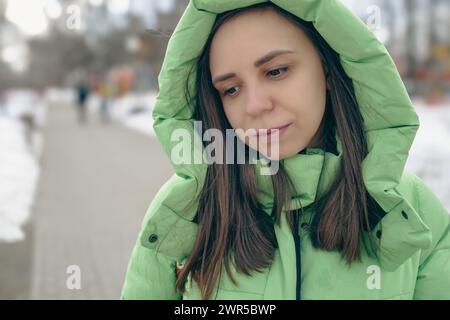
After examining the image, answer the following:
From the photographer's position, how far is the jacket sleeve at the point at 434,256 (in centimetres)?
Answer: 156

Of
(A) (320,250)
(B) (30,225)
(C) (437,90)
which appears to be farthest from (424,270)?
(C) (437,90)

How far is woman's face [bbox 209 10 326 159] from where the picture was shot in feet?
4.67

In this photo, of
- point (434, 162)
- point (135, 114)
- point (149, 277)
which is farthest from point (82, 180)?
point (135, 114)

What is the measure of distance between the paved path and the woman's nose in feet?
7.98

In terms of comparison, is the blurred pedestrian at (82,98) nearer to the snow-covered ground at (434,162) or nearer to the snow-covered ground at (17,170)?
the snow-covered ground at (17,170)

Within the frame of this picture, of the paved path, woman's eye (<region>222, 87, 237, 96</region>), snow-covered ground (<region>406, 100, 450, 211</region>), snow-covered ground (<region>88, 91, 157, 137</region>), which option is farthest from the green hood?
snow-covered ground (<region>88, 91, 157, 137</region>)

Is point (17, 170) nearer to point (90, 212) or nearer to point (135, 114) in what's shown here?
point (90, 212)

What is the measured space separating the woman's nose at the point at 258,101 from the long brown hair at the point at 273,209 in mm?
187

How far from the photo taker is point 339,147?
61.5 inches

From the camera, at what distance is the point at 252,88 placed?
56.4 inches

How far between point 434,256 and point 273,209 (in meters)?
0.48

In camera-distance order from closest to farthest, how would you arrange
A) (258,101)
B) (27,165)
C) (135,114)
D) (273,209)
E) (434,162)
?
(258,101) → (273,209) → (434,162) → (27,165) → (135,114)

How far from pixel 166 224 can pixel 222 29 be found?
1.78 feet

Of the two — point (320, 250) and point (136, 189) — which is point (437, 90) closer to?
point (136, 189)
